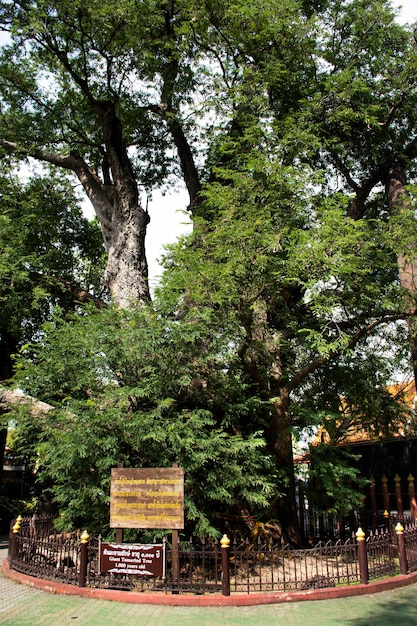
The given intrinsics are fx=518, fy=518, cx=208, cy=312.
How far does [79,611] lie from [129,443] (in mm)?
3047

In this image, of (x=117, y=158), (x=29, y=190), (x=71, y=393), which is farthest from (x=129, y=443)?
(x=29, y=190)

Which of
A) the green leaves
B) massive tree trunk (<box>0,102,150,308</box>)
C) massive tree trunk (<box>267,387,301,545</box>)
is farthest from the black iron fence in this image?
massive tree trunk (<box>0,102,150,308</box>)

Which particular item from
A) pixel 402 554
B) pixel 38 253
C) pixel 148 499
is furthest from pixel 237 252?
pixel 38 253

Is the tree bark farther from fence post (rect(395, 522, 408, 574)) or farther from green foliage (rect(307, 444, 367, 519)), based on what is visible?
fence post (rect(395, 522, 408, 574))

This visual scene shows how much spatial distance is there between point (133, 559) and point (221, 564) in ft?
5.02

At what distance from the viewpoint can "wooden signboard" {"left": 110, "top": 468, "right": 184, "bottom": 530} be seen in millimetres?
8877

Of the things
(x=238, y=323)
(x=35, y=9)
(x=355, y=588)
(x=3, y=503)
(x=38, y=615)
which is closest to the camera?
(x=38, y=615)

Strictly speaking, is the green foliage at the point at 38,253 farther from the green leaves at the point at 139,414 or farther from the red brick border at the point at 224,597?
the red brick border at the point at 224,597

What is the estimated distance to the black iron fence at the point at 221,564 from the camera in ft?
27.3

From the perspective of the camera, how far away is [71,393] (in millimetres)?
11305

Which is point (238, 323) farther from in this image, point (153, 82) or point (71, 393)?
point (153, 82)

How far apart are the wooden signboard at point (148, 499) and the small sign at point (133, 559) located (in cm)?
45

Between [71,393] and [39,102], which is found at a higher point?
[39,102]

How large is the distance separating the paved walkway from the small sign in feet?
1.69
